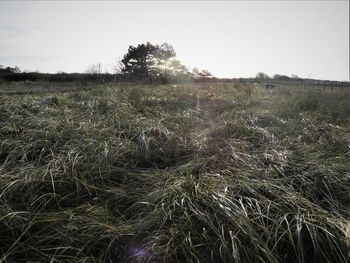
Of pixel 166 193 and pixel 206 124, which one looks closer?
pixel 166 193

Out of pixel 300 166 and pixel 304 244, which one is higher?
pixel 300 166

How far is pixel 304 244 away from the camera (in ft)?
6.36

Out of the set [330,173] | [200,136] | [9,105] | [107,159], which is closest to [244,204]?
[330,173]

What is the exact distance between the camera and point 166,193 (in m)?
2.23

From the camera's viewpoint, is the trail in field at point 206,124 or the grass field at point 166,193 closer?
the grass field at point 166,193

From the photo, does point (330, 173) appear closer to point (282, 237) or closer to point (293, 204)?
point (293, 204)

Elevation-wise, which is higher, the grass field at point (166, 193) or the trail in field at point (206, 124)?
the trail in field at point (206, 124)

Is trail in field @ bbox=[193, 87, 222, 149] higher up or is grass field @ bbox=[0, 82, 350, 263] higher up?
trail in field @ bbox=[193, 87, 222, 149]

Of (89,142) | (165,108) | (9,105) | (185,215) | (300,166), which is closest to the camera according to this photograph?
(185,215)

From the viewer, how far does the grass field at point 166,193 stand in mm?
1842

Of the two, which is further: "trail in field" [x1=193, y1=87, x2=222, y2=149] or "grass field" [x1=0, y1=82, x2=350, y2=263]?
"trail in field" [x1=193, y1=87, x2=222, y2=149]

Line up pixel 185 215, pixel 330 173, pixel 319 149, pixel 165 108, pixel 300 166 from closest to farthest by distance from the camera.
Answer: pixel 185 215
pixel 330 173
pixel 300 166
pixel 319 149
pixel 165 108

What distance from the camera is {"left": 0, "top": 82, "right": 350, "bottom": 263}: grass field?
184 cm

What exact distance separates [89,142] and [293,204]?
1.96 metres
